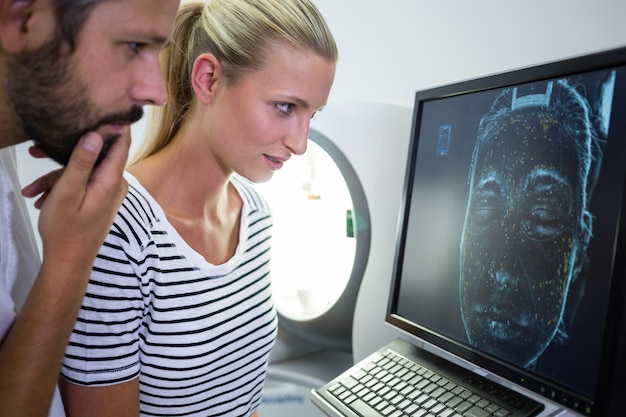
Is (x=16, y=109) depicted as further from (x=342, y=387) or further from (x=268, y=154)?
(x=342, y=387)

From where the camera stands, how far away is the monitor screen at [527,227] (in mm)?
700

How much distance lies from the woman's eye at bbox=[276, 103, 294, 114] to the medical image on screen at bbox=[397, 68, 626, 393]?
0.29m

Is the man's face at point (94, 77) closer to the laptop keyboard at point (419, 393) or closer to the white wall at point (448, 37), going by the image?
the laptop keyboard at point (419, 393)

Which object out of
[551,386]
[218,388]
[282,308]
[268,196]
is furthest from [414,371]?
[268,196]

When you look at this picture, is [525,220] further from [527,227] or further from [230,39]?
[230,39]

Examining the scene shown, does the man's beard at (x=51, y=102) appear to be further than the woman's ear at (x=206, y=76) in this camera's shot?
No

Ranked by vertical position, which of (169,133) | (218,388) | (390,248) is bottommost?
(218,388)

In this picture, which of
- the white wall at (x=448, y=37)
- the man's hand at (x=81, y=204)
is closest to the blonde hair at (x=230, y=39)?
the man's hand at (x=81, y=204)

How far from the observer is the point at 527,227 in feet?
2.64

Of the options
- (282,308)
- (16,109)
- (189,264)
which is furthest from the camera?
(282,308)

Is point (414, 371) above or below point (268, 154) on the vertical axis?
below

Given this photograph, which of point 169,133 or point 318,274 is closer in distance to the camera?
point 169,133

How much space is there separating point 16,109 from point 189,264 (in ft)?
1.34

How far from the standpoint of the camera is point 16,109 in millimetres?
599
